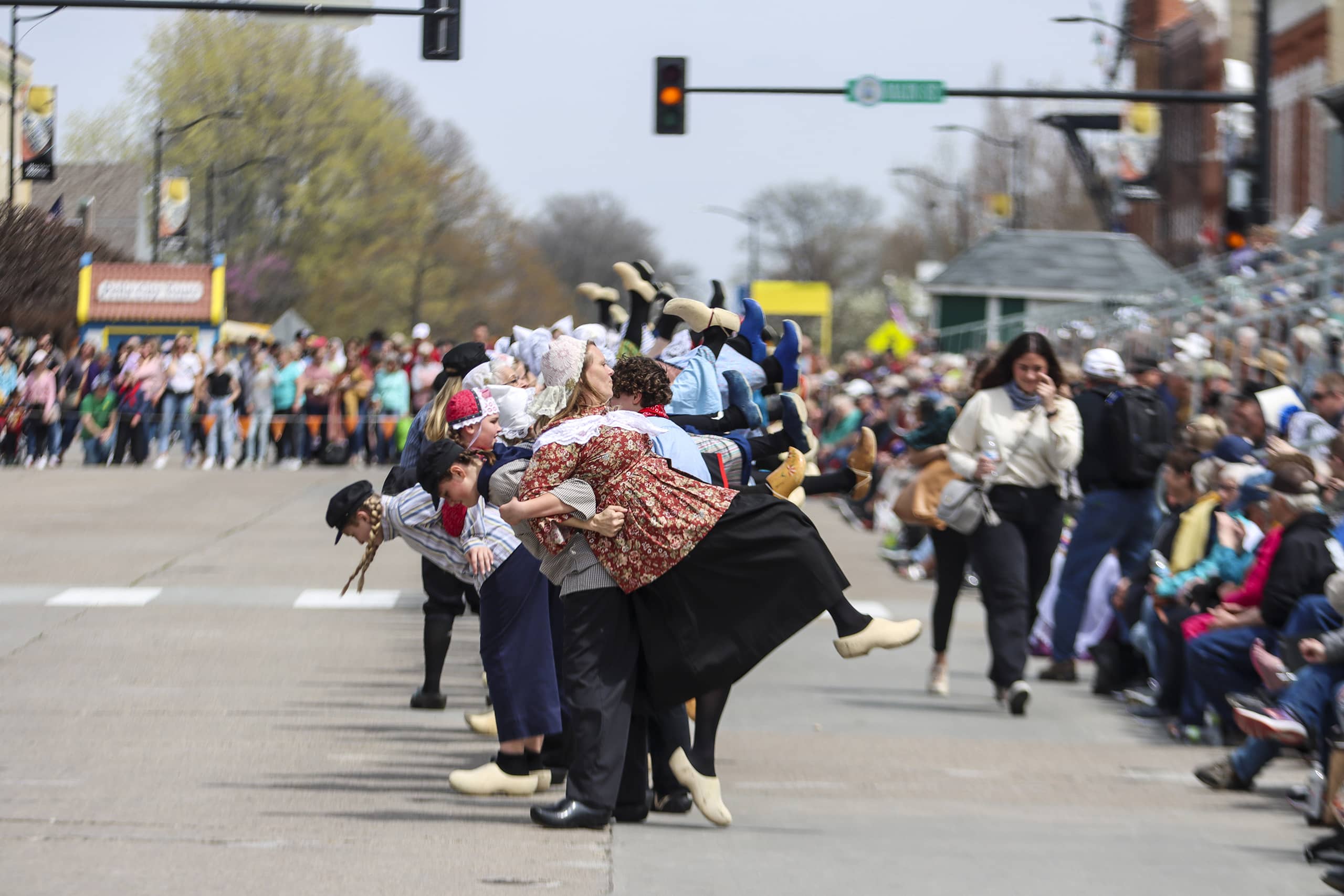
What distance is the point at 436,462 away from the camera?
6863 millimetres

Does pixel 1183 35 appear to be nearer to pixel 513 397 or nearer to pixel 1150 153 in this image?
pixel 1150 153

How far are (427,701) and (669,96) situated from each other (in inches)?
508

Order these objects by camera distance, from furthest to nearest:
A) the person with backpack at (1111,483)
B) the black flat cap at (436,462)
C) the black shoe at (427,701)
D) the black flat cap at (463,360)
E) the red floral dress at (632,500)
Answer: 1. the person with backpack at (1111,483)
2. the black shoe at (427,701)
3. the black flat cap at (463,360)
4. the black flat cap at (436,462)
5. the red floral dress at (632,500)

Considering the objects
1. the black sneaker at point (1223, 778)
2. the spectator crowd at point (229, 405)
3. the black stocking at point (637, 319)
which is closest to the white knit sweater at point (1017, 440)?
Answer: the black stocking at point (637, 319)

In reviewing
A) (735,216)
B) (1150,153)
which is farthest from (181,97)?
(735,216)

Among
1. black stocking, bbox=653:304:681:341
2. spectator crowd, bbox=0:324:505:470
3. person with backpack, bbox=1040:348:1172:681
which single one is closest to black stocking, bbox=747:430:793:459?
black stocking, bbox=653:304:681:341

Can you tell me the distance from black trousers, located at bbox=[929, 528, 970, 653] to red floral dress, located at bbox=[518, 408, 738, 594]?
13.0 feet

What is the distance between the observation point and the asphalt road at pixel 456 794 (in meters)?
6.12

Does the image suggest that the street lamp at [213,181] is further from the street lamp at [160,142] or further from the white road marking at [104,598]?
the white road marking at [104,598]

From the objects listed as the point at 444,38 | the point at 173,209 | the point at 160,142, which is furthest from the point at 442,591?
the point at 444,38

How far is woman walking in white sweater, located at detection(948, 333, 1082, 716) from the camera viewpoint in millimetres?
9898

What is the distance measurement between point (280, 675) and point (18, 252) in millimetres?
3581

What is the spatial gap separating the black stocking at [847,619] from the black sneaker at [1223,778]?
6.78 ft

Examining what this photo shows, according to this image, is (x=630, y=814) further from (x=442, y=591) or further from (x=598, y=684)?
(x=442, y=591)
